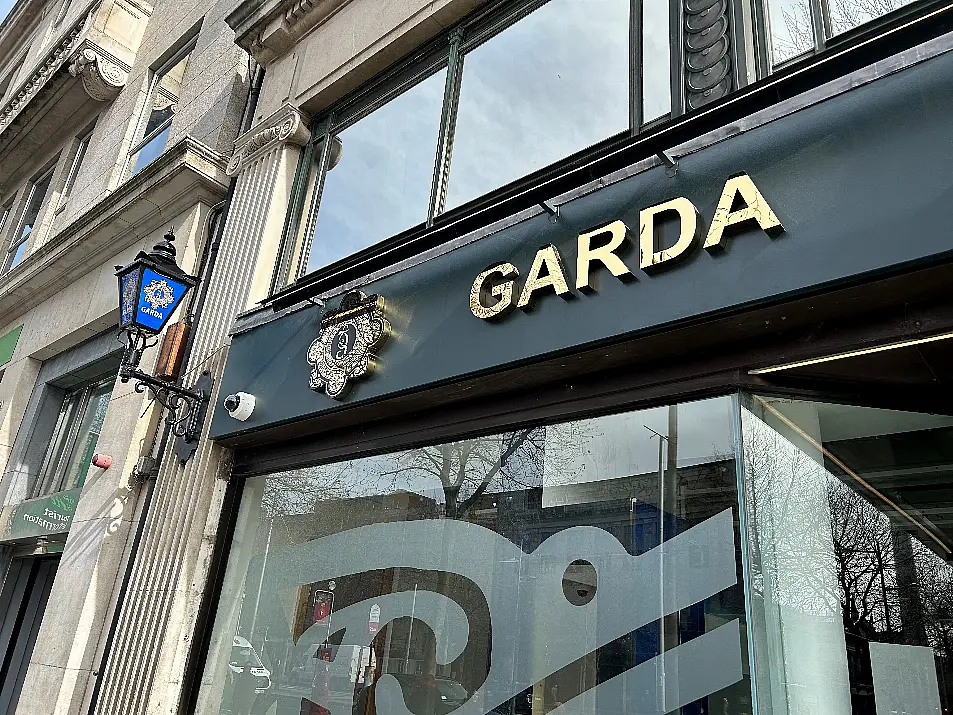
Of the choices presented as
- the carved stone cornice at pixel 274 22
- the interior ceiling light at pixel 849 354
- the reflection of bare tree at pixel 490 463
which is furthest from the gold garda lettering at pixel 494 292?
the carved stone cornice at pixel 274 22

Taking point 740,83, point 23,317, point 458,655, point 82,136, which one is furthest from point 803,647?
point 82,136

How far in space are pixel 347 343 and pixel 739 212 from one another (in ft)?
9.25

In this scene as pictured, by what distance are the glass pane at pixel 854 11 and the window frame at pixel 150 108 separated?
8630 millimetres

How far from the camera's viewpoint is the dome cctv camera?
5.37 meters

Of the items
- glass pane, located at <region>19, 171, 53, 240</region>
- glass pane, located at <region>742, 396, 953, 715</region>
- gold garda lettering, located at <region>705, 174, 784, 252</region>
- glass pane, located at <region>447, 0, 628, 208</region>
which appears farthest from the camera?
glass pane, located at <region>19, 171, 53, 240</region>

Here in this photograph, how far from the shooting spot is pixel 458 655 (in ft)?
12.5

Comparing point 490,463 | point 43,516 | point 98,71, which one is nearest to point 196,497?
point 490,463

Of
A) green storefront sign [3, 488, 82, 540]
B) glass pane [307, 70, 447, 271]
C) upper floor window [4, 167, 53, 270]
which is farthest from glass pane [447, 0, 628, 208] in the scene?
upper floor window [4, 167, 53, 270]

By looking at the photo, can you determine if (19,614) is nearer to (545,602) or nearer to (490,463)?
(490,463)

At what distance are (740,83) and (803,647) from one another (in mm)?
2797

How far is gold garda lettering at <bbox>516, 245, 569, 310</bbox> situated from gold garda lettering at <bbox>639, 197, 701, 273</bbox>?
49cm

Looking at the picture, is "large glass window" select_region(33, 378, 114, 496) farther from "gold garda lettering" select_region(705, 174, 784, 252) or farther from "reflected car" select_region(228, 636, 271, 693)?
"gold garda lettering" select_region(705, 174, 784, 252)

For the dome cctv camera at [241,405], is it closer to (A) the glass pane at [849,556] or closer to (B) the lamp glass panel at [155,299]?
(B) the lamp glass panel at [155,299]

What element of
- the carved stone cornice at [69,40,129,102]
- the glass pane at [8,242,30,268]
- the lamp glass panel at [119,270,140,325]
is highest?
the carved stone cornice at [69,40,129,102]
